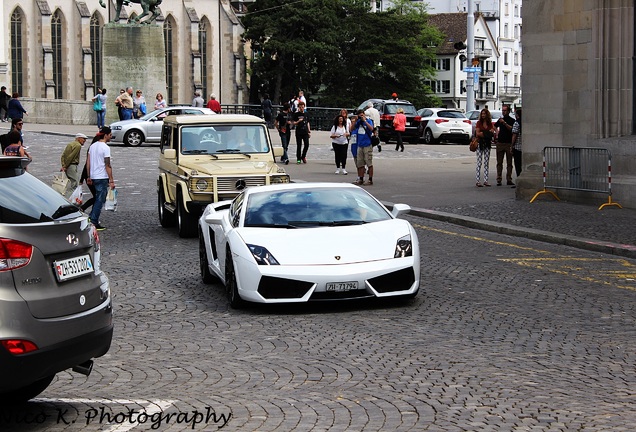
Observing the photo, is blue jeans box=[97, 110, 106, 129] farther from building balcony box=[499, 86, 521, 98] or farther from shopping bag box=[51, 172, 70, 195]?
building balcony box=[499, 86, 521, 98]

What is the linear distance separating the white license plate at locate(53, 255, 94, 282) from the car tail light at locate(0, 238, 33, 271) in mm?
254

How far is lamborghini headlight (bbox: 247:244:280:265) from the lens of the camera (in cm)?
1141

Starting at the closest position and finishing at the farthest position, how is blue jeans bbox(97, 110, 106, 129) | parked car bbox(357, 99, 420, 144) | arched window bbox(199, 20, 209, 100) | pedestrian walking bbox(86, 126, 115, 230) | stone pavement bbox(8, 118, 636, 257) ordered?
stone pavement bbox(8, 118, 636, 257) < pedestrian walking bbox(86, 126, 115, 230) < blue jeans bbox(97, 110, 106, 129) < parked car bbox(357, 99, 420, 144) < arched window bbox(199, 20, 209, 100)

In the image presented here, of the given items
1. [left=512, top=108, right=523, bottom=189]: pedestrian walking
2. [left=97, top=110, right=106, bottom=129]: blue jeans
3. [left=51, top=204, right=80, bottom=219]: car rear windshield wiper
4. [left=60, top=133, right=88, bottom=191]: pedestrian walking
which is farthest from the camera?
[left=97, top=110, right=106, bottom=129]: blue jeans

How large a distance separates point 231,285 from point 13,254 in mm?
5477

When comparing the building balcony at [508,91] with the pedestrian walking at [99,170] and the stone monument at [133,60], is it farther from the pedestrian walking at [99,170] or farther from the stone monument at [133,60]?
the pedestrian walking at [99,170]

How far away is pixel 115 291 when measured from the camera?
521 inches

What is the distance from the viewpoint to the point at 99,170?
20.2 meters

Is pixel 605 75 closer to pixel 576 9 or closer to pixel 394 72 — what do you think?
pixel 576 9

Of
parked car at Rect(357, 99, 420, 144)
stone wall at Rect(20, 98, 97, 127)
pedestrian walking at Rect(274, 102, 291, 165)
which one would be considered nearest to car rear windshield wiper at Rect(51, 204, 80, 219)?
pedestrian walking at Rect(274, 102, 291, 165)

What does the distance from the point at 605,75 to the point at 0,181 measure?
17.8 m

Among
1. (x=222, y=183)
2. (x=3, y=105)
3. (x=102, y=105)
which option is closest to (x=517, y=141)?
(x=222, y=183)

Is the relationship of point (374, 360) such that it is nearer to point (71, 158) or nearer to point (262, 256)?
point (262, 256)

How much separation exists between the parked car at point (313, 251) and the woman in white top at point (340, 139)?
58.6 feet
